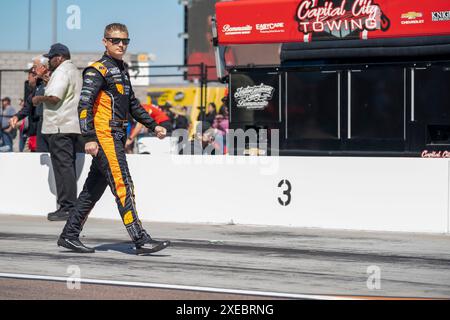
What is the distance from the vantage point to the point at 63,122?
13008 millimetres

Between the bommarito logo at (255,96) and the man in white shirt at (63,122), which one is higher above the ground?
the bommarito logo at (255,96)

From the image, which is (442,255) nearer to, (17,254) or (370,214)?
(370,214)

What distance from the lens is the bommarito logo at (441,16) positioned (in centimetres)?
1556

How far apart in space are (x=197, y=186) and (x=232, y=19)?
5.31m

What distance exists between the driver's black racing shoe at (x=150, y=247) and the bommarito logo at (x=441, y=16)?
324 inches

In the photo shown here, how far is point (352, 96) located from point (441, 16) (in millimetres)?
1975

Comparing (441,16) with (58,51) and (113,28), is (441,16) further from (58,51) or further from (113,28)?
(113,28)

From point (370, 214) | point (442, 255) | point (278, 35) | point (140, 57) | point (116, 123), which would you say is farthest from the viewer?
point (140, 57)

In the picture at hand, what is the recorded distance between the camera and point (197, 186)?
522 inches

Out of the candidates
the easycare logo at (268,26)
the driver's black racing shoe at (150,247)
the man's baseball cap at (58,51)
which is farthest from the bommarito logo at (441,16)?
the driver's black racing shoe at (150,247)

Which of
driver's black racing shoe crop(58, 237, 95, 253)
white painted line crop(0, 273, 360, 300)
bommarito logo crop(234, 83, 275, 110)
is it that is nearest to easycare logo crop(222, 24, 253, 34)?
bommarito logo crop(234, 83, 275, 110)

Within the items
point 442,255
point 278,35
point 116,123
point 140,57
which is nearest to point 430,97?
point 278,35

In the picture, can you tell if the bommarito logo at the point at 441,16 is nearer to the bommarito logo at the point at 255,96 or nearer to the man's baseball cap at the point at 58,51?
the bommarito logo at the point at 255,96

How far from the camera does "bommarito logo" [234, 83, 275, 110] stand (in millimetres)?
17359
